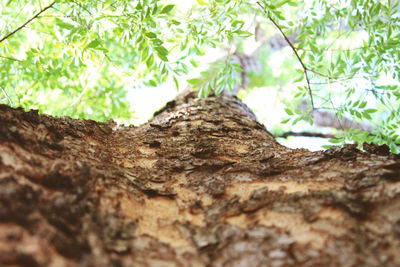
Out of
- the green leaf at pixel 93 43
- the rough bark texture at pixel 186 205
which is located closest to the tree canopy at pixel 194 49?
the green leaf at pixel 93 43

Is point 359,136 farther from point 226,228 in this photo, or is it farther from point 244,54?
point 244,54

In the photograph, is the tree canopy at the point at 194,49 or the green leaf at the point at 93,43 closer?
the green leaf at the point at 93,43

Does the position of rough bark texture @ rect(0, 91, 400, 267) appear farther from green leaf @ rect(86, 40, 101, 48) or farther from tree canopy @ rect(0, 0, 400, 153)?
tree canopy @ rect(0, 0, 400, 153)

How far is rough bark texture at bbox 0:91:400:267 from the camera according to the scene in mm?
754

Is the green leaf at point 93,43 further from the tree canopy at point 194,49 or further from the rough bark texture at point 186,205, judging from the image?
the rough bark texture at point 186,205

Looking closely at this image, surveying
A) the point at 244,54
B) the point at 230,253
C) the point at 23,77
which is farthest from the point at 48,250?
the point at 244,54

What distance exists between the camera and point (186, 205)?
1104mm

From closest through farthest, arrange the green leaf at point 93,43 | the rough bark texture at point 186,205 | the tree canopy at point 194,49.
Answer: the rough bark texture at point 186,205
the green leaf at point 93,43
the tree canopy at point 194,49

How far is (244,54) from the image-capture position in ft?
17.9

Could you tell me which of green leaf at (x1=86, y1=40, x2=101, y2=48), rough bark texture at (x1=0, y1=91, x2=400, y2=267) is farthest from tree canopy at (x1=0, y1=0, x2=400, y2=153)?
rough bark texture at (x1=0, y1=91, x2=400, y2=267)

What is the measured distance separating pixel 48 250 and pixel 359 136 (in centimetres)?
291

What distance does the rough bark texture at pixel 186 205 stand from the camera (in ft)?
2.48

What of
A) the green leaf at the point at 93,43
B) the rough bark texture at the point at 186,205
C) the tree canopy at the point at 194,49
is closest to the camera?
the rough bark texture at the point at 186,205

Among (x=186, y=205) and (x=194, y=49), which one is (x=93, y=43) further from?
(x=186, y=205)
